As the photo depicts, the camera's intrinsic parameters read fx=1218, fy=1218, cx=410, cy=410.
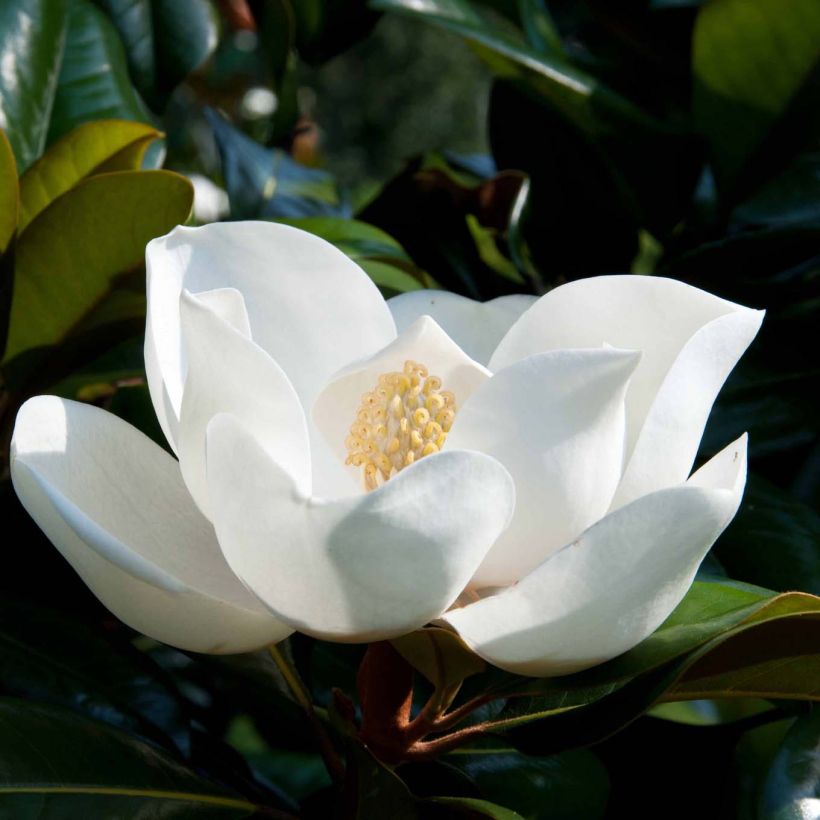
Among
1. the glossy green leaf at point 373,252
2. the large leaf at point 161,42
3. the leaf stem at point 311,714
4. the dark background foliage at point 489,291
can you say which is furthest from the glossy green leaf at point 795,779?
the large leaf at point 161,42

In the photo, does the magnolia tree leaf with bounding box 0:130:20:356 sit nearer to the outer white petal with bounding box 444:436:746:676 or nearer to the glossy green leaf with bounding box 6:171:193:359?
the glossy green leaf with bounding box 6:171:193:359

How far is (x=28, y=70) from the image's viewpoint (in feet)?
3.74

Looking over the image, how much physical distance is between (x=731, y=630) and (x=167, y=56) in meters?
0.99

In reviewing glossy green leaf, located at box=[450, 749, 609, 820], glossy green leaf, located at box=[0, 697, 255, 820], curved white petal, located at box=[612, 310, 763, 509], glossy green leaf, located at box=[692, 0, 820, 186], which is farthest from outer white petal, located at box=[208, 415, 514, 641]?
glossy green leaf, located at box=[692, 0, 820, 186]

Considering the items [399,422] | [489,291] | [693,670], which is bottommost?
[489,291]

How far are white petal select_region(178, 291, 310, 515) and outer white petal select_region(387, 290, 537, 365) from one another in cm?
25

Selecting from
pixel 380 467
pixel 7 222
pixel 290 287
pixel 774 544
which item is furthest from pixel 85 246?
pixel 774 544

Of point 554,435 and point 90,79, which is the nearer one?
point 554,435

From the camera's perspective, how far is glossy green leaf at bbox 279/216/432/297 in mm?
1076

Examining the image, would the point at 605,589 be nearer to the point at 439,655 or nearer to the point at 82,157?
the point at 439,655

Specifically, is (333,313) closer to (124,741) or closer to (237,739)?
(124,741)

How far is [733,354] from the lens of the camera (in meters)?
0.69

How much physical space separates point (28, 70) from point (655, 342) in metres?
0.70

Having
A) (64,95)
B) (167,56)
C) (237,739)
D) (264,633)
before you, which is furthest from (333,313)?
(237,739)
